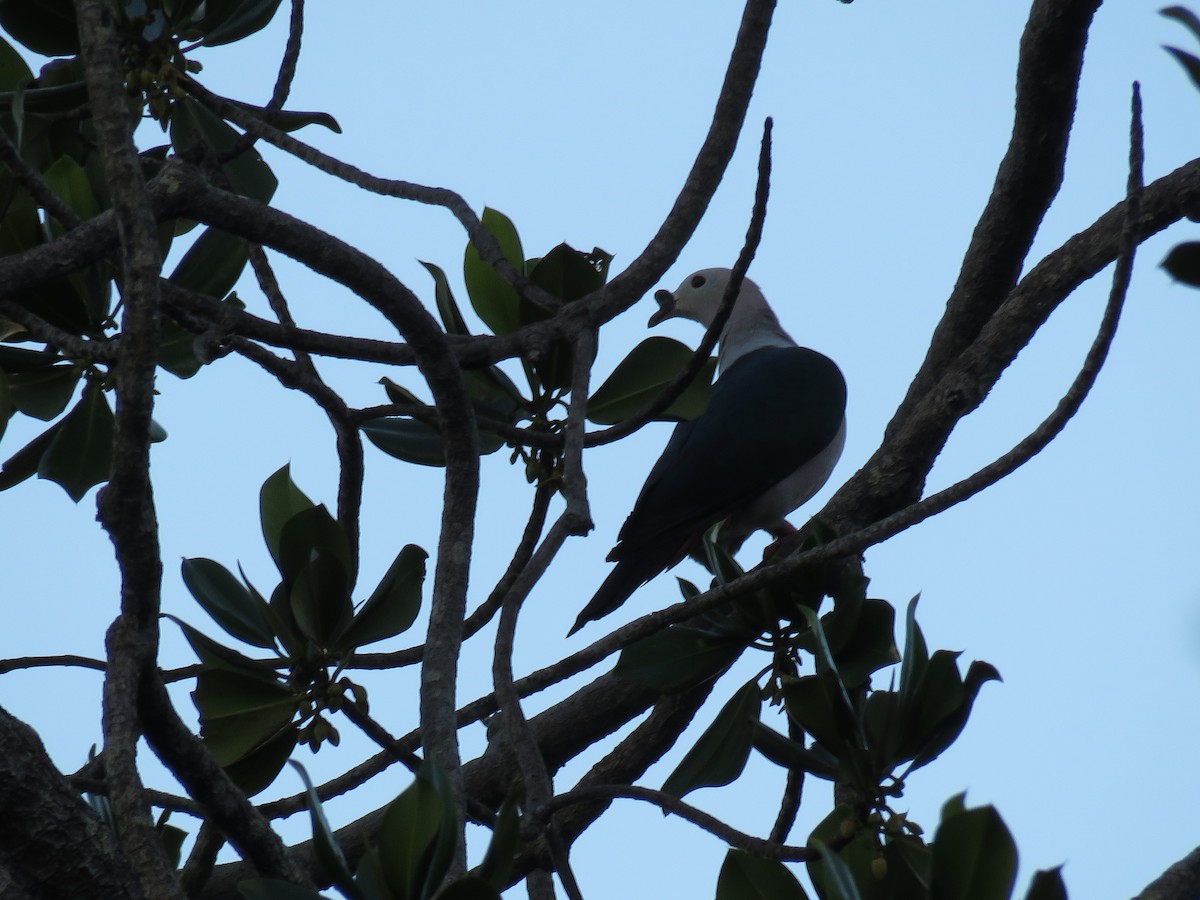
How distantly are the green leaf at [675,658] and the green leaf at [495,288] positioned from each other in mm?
681

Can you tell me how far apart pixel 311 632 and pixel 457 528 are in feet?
1.42

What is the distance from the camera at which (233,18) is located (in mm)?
2629

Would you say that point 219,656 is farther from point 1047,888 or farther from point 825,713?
point 1047,888

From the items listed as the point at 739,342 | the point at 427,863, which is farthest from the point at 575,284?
the point at 739,342

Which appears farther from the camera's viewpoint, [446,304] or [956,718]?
[446,304]

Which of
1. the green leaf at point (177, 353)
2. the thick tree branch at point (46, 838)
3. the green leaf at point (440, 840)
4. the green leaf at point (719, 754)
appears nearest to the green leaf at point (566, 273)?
the green leaf at point (177, 353)

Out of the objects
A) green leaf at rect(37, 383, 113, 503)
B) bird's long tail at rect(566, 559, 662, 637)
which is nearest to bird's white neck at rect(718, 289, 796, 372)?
bird's long tail at rect(566, 559, 662, 637)

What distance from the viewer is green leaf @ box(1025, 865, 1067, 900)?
140 cm

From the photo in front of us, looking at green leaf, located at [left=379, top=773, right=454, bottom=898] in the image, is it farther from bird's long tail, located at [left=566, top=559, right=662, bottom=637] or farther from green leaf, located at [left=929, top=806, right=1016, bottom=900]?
bird's long tail, located at [left=566, top=559, right=662, bottom=637]

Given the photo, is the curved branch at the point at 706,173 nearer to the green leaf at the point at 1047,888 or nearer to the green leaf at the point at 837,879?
the green leaf at the point at 837,879

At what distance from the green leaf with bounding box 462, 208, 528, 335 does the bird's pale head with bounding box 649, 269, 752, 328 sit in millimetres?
2623

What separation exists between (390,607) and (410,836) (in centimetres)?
79

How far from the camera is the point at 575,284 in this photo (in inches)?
101

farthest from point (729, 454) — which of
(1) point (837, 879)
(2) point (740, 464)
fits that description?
(1) point (837, 879)
